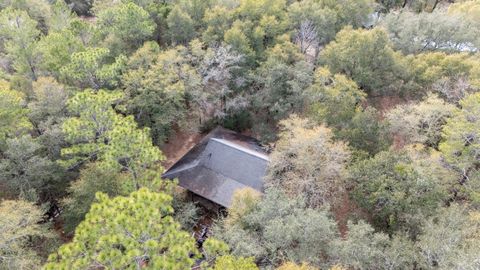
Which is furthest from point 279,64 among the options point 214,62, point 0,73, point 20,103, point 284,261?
point 0,73

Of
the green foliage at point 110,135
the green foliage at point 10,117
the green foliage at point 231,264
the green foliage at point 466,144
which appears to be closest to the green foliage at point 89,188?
the green foliage at point 110,135

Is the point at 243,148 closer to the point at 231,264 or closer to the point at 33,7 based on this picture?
the point at 231,264

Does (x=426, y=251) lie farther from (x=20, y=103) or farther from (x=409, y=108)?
(x=20, y=103)

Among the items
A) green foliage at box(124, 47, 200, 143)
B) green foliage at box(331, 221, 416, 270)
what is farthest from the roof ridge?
Result: green foliage at box(331, 221, 416, 270)

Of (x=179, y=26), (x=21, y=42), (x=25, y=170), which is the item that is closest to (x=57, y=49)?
(x=21, y=42)

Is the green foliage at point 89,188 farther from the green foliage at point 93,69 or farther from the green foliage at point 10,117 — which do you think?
the green foliage at point 93,69

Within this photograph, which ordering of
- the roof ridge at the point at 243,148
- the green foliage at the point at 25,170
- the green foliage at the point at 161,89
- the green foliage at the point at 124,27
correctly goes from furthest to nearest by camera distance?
the green foliage at the point at 124,27, the green foliage at the point at 161,89, the roof ridge at the point at 243,148, the green foliage at the point at 25,170

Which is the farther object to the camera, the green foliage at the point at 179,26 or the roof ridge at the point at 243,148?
the green foliage at the point at 179,26
